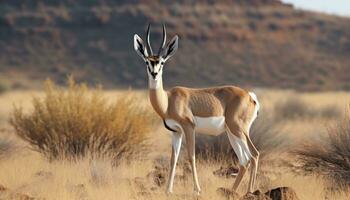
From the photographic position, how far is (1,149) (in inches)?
602

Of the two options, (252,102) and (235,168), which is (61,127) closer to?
(235,168)

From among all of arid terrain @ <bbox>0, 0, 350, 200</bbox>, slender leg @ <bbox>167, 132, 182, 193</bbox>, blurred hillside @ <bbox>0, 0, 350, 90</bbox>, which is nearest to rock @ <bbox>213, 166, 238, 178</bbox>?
arid terrain @ <bbox>0, 0, 350, 200</bbox>

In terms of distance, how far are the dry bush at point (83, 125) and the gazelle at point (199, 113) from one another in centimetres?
409

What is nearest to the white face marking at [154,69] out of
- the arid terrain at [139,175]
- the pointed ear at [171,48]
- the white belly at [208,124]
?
the pointed ear at [171,48]

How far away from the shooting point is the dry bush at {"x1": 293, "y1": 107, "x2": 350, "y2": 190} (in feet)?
40.5

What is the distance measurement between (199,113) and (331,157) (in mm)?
2447

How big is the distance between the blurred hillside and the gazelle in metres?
56.0

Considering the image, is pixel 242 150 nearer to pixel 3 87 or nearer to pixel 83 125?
pixel 83 125

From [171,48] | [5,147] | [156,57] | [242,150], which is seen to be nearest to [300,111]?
[5,147]

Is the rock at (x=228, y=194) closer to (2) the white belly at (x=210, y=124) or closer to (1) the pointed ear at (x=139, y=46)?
(2) the white belly at (x=210, y=124)

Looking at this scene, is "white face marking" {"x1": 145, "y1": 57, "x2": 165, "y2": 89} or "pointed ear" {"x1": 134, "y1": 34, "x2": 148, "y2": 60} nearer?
"white face marking" {"x1": 145, "y1": 57, "x2": 165, "y2": 89}

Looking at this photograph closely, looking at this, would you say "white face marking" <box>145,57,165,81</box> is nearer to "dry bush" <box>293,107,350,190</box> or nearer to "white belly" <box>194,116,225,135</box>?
"white belly" <box>194,116,225,135</box>

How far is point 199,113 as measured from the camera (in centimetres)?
1125

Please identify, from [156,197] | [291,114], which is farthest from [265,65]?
[156,197]
